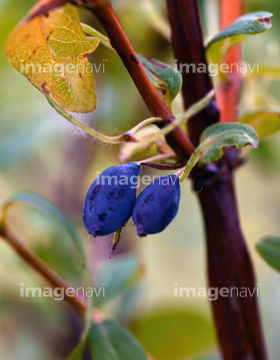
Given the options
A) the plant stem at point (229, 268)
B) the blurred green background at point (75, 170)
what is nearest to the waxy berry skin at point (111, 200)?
the plant stem at point (229, 268)

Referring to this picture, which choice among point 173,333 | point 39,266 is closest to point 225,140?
point 39,266

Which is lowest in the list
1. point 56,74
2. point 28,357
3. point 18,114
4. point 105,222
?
point 28,357

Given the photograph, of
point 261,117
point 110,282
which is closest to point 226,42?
point 261,117

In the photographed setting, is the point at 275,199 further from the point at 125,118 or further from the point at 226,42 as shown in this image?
the point at 226,42

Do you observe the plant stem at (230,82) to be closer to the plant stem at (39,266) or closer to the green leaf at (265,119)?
the green leaf at (265,119)

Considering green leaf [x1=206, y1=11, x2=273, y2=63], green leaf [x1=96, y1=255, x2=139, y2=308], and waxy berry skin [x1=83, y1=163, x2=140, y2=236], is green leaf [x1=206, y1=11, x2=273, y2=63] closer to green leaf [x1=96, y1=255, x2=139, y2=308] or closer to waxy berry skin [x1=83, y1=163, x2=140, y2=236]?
waxy berry skin [x1=83, y1=163, x2=140, y2=236]
